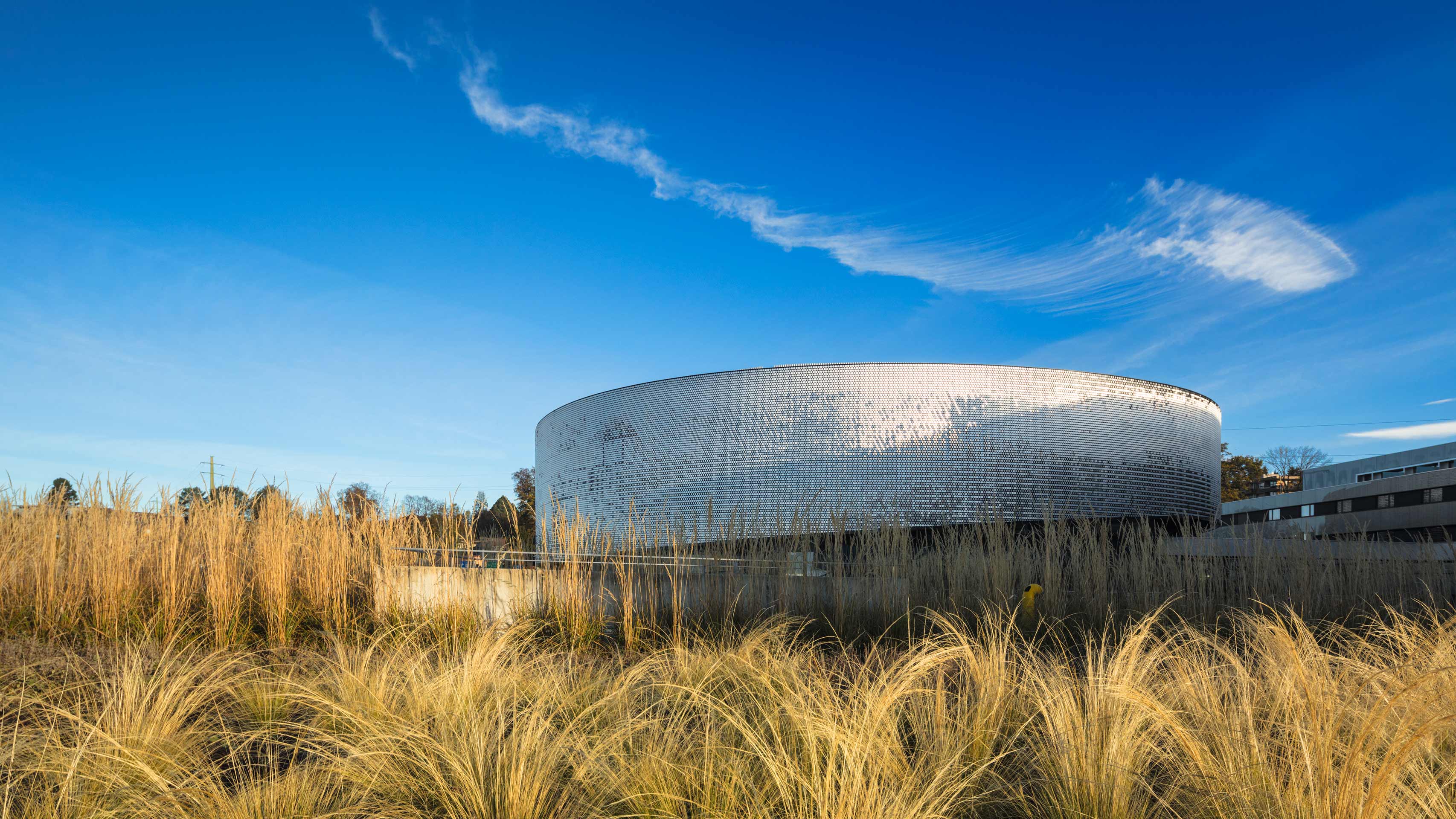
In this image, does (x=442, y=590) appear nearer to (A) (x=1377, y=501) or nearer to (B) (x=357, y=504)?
(B) (x=357, y=504)

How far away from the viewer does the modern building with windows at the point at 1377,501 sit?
17.8 meters

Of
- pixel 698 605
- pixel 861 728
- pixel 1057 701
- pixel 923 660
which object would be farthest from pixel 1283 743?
pixel 698 605

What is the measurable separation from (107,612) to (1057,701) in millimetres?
4883

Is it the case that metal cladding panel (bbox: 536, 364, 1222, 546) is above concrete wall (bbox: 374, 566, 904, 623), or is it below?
above

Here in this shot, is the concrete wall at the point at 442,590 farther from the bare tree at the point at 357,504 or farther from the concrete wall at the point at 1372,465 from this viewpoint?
the concrete wall at the point at 1372,465

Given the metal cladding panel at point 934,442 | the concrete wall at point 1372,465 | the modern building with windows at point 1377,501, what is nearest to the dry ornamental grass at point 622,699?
the modern building with windows at point 1377,501

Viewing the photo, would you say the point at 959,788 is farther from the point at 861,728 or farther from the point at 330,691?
the point at 330,691

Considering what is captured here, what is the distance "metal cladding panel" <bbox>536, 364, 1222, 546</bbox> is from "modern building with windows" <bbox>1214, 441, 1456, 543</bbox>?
10.7ft

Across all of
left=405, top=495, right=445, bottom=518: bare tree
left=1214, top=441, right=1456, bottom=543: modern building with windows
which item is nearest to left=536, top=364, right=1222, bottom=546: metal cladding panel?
left=1214, top=441, right=1456, bottom=543: modern building with windows

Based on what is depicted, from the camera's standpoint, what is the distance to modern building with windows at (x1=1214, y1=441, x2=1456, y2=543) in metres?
17.8

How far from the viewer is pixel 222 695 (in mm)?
3068

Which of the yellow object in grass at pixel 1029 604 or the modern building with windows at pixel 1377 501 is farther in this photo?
the modern building with windows at pixel 1377 501

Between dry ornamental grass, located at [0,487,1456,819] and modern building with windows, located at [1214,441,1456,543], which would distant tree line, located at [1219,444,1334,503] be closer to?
modern building with windows, located at [1214,441,1456,543]

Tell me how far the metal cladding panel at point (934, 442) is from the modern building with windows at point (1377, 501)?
10.7 ft
